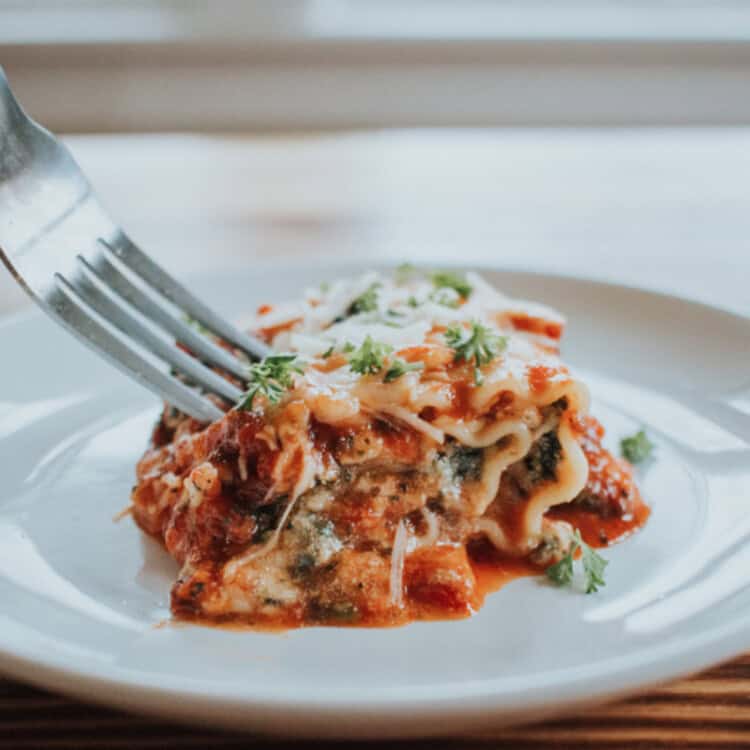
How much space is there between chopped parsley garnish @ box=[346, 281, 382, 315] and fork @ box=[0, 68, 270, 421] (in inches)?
8.6

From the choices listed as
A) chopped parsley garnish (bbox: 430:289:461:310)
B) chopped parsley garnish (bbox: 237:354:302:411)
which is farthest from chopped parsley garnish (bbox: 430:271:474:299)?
chopped parsley garnish (bbox: 237:354:302:411)

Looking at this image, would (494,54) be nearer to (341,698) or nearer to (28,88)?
(28,88)

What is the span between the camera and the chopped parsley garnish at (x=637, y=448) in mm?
2289

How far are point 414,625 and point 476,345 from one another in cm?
54

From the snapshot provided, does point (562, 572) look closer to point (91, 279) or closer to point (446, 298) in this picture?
point (446, 298)

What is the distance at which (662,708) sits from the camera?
1549 mm

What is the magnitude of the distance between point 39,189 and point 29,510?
66cm

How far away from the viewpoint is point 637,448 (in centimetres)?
230

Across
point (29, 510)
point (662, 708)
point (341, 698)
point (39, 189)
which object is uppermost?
point (39, 189)

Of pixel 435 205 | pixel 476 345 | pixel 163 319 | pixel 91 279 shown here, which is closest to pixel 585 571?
pixel 476 345

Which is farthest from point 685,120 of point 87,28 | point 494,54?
point 87,28

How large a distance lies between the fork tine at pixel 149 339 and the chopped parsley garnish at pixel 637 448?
2.80 feet

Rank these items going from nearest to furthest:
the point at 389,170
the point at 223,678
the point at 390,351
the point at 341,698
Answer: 1. the point at 341,698
2. the point at 223,678
3. the point at 390,351
4. the point at 389,170

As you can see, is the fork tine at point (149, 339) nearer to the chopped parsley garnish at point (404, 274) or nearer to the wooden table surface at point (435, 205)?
the chopped parsley garnish at point (404, 274)
